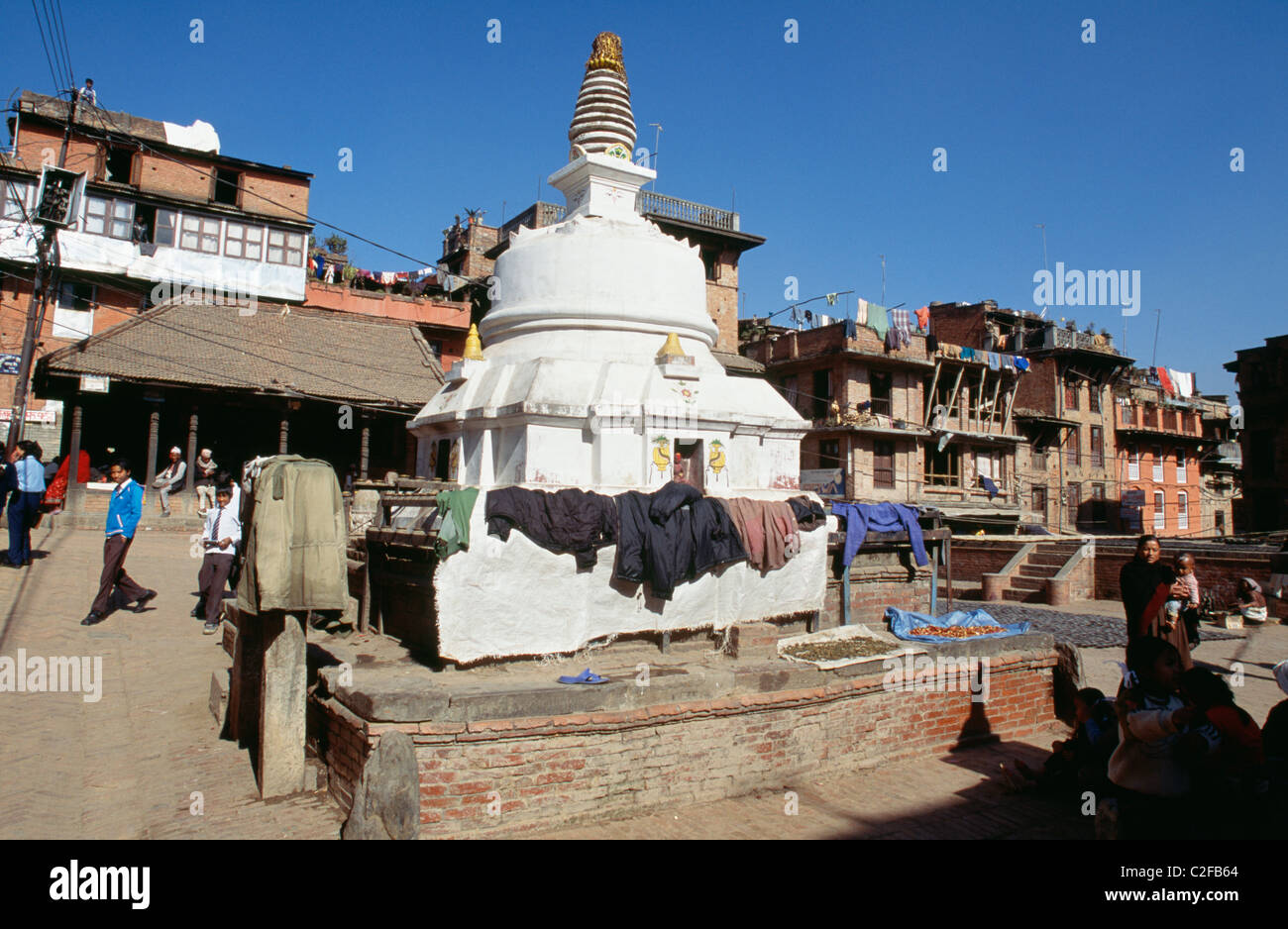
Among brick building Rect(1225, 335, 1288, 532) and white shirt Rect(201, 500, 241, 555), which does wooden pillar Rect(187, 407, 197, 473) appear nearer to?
white shirt Rect(201, 500, 241, 555)

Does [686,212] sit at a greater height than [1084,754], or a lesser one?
greater

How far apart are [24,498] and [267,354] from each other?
1329 cm

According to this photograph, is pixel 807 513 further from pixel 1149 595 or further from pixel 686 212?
pixel 686 212

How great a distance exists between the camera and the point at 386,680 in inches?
238

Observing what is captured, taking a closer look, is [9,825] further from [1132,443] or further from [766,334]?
[1132,443]

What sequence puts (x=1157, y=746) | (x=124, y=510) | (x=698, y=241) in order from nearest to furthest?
(x=1157, y=746), (x=124, y=510), (x=698, y=241)

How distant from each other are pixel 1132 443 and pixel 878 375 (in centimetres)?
1645

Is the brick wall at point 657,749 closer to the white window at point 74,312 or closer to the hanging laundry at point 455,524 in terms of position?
the hanging laundry at point 455,524

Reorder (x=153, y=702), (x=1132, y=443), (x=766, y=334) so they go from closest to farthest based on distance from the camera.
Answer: (x=153, y=702), (x=766, y=334), (x=1132, y=443)

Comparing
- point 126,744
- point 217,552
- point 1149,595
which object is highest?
point 217,552

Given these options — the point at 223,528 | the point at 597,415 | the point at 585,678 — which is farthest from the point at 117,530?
the point at 585,678

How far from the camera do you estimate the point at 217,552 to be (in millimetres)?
9680

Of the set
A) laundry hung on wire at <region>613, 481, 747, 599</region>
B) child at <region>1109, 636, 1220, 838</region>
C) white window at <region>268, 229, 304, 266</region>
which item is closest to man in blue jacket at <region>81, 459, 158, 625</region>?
laundry hung on wire at <region>613, 481, 747, 599</region>
